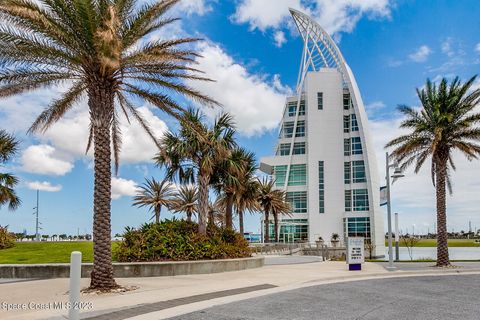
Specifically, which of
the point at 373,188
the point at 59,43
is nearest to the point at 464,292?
the point at 59,43

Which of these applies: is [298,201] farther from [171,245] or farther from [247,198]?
[171,245]

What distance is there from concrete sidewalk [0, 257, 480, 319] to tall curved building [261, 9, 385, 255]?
47.5 meters

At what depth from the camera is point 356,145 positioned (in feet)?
224

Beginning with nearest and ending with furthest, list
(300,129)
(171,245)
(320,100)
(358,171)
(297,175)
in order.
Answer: (171,245) → (358,171) → (297,175) → (320,100) → (300,129)

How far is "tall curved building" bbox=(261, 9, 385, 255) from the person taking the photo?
2598 inches

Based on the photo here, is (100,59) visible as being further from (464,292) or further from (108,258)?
(464,292)

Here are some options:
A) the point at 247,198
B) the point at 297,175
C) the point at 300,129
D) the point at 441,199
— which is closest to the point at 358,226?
the point at 297,175

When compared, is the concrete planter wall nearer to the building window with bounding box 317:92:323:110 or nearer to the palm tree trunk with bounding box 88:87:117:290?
the palm tree trunk with bounding box 88:87:117:290

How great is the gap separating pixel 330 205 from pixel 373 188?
669cm

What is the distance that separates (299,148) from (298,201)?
28.5ft

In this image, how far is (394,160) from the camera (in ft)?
88.5

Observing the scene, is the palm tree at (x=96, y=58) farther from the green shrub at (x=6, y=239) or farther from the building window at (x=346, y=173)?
the building window at (x=346, y=173)

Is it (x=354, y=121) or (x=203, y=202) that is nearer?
(x=203, y=202)

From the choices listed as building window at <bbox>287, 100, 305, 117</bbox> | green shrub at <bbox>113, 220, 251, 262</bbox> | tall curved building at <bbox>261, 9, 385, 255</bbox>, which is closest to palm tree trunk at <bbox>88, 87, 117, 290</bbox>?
green shrub at <bbox>113, 220, 251, 262</bbox>
